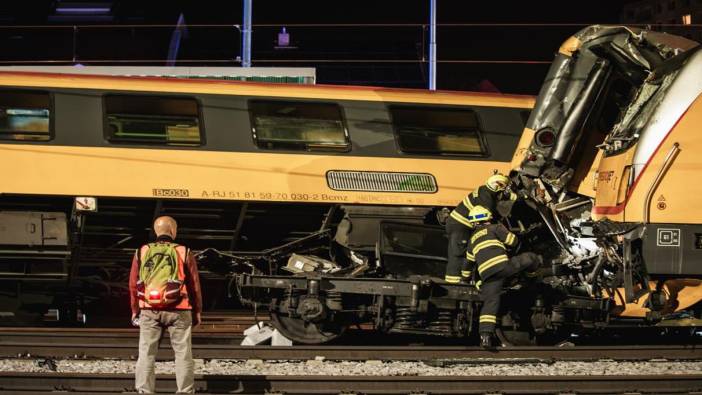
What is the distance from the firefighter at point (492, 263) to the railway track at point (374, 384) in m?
1.66

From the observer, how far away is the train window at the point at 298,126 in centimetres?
1197

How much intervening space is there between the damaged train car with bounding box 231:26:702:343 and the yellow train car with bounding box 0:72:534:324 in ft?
1.71

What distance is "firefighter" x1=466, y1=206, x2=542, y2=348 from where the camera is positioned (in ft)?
34.7

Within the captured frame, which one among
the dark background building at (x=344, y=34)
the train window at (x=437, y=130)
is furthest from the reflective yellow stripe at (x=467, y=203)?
the dark background building at (x=344, y=34)

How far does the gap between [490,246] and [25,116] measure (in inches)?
222

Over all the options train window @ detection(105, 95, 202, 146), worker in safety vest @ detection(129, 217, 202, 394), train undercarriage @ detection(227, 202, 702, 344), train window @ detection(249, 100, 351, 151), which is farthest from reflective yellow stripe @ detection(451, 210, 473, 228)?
worker in safety vest @ detection(129, 217, 202, 394)

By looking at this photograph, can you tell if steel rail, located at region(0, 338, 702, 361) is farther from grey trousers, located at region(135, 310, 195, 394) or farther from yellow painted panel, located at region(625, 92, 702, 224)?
grey trousers, located at region(135, 310, 195, 394)

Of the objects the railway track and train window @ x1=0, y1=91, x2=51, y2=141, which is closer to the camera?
the railway track

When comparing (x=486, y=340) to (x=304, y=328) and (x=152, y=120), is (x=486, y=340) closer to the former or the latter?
(x=304, y=328)

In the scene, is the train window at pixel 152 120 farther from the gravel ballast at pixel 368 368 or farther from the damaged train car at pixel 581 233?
the gravel ballast at pixel 368 368

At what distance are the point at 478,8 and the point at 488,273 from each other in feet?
79.1

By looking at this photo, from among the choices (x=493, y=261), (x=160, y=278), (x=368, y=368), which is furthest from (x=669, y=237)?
(x=160, y=278)

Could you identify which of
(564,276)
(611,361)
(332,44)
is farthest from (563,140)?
(332,44)

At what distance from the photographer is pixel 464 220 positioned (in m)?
11.1
